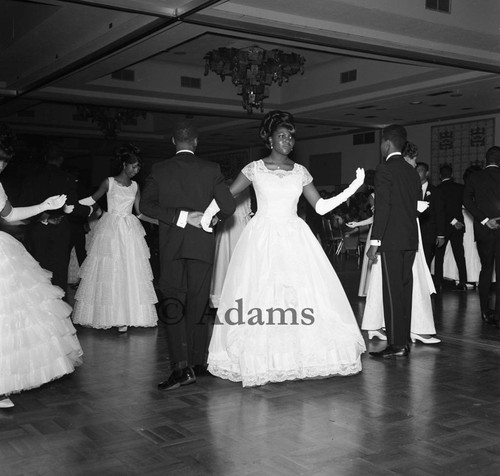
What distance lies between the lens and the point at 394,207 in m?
4.49

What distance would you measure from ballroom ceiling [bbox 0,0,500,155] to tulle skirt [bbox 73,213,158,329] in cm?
247

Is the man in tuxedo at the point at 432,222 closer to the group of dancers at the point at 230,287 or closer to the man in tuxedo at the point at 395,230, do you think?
the man in tuxedo at the point at 395,230

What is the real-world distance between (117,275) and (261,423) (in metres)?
2.82

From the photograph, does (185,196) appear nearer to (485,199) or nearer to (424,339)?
(424,339)

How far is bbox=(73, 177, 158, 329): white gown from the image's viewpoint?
5.57m

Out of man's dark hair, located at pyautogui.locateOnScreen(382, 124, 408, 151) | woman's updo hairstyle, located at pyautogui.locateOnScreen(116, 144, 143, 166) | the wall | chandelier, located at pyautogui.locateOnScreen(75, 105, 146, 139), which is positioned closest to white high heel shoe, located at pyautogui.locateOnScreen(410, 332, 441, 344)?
man's dark hair, located at pyautogui.locateOnScreen(382, 124, 408, 151)

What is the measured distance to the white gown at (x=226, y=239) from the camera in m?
6.52

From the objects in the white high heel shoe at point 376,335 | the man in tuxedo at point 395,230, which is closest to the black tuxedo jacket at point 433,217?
the white high heel shoe at point 376,335

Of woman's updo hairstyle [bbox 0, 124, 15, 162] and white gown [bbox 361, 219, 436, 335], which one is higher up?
woman's updo hairstyle [bbox 0, 124, 15, 162]

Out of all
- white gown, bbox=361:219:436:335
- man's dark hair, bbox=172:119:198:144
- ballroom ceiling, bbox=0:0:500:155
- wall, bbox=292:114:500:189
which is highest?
ballroom ceiling, bbox=0:0:500:155

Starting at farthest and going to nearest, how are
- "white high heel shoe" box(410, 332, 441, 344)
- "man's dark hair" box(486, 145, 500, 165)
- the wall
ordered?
the wall < "man's dark hair" box(486, 145, 500, 165) < "white high heel shoe" box(410, 332, 441, 344)

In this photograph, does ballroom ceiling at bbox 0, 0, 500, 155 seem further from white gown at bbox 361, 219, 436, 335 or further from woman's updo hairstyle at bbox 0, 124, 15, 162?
woman's updo hairstyle at bbox 0, 124, 15, 162

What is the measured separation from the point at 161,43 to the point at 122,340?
4911 mm

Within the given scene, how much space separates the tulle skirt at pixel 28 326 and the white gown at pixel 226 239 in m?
2.82
